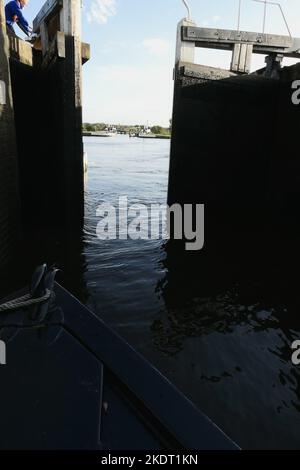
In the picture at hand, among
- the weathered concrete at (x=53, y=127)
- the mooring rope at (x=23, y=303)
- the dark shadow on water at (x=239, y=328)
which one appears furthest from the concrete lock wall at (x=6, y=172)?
the mooring rope at (x=23, y=303)

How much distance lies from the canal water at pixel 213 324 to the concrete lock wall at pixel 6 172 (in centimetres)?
174

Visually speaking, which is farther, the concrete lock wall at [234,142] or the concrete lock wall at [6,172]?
the concrete lock wall at [234,142]

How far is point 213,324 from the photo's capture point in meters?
5.64

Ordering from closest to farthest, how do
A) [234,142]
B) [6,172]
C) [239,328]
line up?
[239,328] < [6,172] < [234,142]

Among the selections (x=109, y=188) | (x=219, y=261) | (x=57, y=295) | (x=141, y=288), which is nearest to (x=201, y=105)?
(x=219, y=261)

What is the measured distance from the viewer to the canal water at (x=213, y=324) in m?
3.89

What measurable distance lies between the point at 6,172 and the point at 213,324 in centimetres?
484

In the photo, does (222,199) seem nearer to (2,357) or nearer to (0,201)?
(0,201)

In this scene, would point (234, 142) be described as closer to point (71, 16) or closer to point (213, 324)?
point (71, 16)

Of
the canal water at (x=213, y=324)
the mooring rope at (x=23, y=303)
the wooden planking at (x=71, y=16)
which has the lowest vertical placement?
the canal water at (x=213, y=324)

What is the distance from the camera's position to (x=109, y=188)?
19531mm

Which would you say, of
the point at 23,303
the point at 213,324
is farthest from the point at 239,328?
the point at 23,303

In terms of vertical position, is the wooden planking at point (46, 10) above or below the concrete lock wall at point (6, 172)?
above

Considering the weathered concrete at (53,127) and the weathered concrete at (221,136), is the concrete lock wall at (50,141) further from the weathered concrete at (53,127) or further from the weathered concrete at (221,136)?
the weathered concrete at (221,136)
